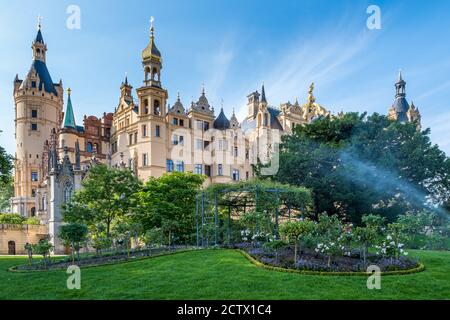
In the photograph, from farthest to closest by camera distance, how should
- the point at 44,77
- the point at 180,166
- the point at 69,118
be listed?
the point at 44,77, the point at 69,118, the point at 180,166

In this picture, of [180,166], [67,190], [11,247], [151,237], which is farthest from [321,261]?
[11,247]

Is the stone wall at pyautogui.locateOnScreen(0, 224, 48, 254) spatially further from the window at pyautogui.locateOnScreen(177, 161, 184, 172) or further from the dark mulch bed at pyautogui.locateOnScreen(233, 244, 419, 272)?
the dark mulch bed at pyautogui.locateOnScreen(233, 244, 419, 272)

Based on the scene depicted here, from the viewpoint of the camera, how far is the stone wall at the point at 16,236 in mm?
37906

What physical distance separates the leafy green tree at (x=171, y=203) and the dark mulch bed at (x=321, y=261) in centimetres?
1097

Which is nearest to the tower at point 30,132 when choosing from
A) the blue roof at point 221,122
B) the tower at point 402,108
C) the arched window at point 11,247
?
the arched window at point 11,247

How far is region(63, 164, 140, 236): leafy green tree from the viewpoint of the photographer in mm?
25422

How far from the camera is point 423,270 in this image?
1236 cm

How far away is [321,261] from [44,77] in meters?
60.6

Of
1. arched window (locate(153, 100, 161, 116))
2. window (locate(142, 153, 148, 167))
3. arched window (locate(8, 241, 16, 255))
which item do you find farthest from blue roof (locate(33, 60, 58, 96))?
arched window (locate(8, 241, 16, 255))

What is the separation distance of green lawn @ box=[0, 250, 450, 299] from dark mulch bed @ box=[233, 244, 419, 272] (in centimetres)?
87

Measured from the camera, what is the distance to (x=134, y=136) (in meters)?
43.7

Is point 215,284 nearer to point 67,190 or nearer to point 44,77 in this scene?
point 67,190
